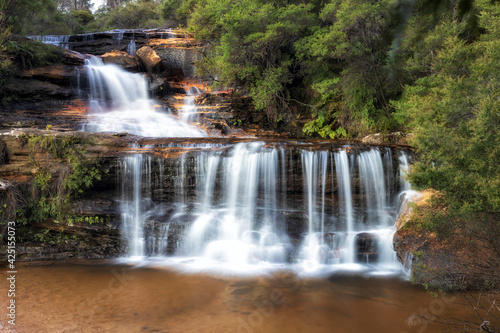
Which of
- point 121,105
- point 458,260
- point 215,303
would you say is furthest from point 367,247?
point 121,105

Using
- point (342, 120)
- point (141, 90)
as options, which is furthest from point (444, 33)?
point (141, 90)

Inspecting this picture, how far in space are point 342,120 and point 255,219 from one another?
7.98 metres

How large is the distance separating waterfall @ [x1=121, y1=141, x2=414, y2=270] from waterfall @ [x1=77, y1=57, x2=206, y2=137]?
4660mm

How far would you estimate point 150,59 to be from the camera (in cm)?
1861

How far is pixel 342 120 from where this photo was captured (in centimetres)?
1442

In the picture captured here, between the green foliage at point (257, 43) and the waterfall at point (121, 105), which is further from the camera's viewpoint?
the green foliage at point (257, 43)

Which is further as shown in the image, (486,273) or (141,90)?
(141,90)

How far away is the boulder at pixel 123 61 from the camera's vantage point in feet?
58.8

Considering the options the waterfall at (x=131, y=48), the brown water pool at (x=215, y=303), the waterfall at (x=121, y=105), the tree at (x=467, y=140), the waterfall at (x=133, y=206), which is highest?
the waterfall at (x=131, y=48)

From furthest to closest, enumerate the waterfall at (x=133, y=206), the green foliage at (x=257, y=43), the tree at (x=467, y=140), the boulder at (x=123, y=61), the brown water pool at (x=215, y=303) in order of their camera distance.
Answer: the boulder at (x=123, y=61) < the green foliage at (x=257, y=43) < the waterfall at (x=133, y=206) < the brown water pool at (x=215, y=303) < the tree at (x=467, y=140)

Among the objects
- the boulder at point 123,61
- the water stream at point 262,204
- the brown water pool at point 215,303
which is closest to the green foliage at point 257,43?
the boulder at point 123,61

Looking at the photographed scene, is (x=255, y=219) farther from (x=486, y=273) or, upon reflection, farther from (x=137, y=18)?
(x=137, y=18)

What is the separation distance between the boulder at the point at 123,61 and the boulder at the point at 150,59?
0.47 metres

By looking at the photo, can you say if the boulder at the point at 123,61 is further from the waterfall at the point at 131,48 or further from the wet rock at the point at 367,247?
the wet rock at the point at 367,247
